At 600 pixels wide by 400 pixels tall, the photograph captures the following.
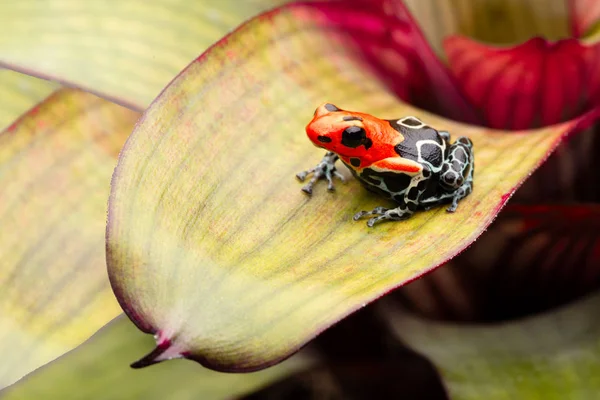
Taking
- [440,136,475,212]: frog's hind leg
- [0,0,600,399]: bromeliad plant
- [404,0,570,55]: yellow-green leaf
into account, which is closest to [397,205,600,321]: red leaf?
[0,0,600,399]: bromeliad plant

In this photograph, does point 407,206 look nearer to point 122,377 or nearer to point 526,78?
point 526,78

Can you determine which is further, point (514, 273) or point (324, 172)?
point (514, 273)

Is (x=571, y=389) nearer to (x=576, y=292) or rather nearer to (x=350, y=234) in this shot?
(x=576, y=292)

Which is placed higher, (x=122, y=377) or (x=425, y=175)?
(x=425, y=175)

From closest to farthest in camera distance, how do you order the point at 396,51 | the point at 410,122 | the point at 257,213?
A: the point at 257,213, the point at 410,122, the point at 396,51

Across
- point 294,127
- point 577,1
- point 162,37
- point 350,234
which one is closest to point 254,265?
point 350,234

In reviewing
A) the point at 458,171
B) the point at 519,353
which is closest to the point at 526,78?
the point at 458,171
